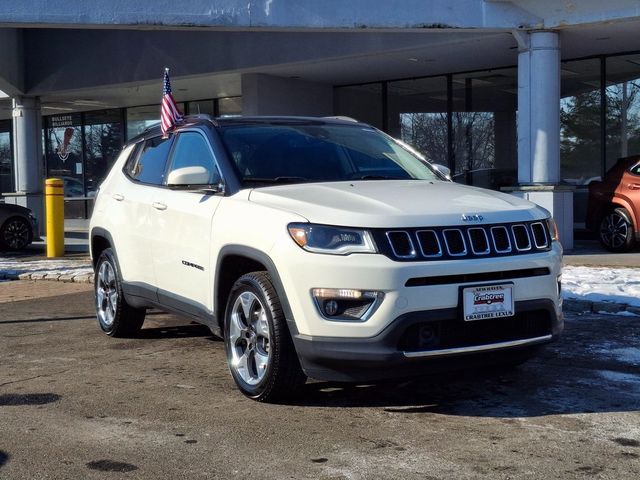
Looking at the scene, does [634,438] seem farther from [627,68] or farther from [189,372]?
[627,68]

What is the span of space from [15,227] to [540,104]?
10.1m

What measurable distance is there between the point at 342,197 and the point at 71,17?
936 cm

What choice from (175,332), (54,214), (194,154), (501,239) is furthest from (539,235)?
(54,214)

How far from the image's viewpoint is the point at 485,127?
1845cm

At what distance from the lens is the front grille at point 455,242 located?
4.72 m

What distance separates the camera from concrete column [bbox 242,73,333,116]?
59.0 feet

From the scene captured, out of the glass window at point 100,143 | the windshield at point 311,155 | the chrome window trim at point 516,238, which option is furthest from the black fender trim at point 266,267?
the glass window at point 100,143

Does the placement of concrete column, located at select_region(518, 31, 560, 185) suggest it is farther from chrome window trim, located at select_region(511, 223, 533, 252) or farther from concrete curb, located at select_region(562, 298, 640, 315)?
chrome window trim, located at select_region(511, 223, 533, 252)

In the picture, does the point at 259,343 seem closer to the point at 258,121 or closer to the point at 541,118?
the point at 258,121

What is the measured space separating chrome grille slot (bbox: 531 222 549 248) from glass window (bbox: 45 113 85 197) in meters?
21.1

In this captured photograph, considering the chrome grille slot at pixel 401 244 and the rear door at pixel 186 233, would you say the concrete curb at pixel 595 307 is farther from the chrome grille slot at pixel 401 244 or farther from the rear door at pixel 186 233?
the chrome grille slot at pixel 401 244

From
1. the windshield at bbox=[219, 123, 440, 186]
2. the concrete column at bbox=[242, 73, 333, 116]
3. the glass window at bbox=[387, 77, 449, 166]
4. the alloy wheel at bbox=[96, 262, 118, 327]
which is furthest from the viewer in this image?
the glass window at bbox=[387, 77, 449, 166]

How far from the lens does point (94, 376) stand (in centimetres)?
621

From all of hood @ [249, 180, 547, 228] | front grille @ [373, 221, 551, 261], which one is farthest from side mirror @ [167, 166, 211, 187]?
front grille @ [373, 221, 551, 261]
